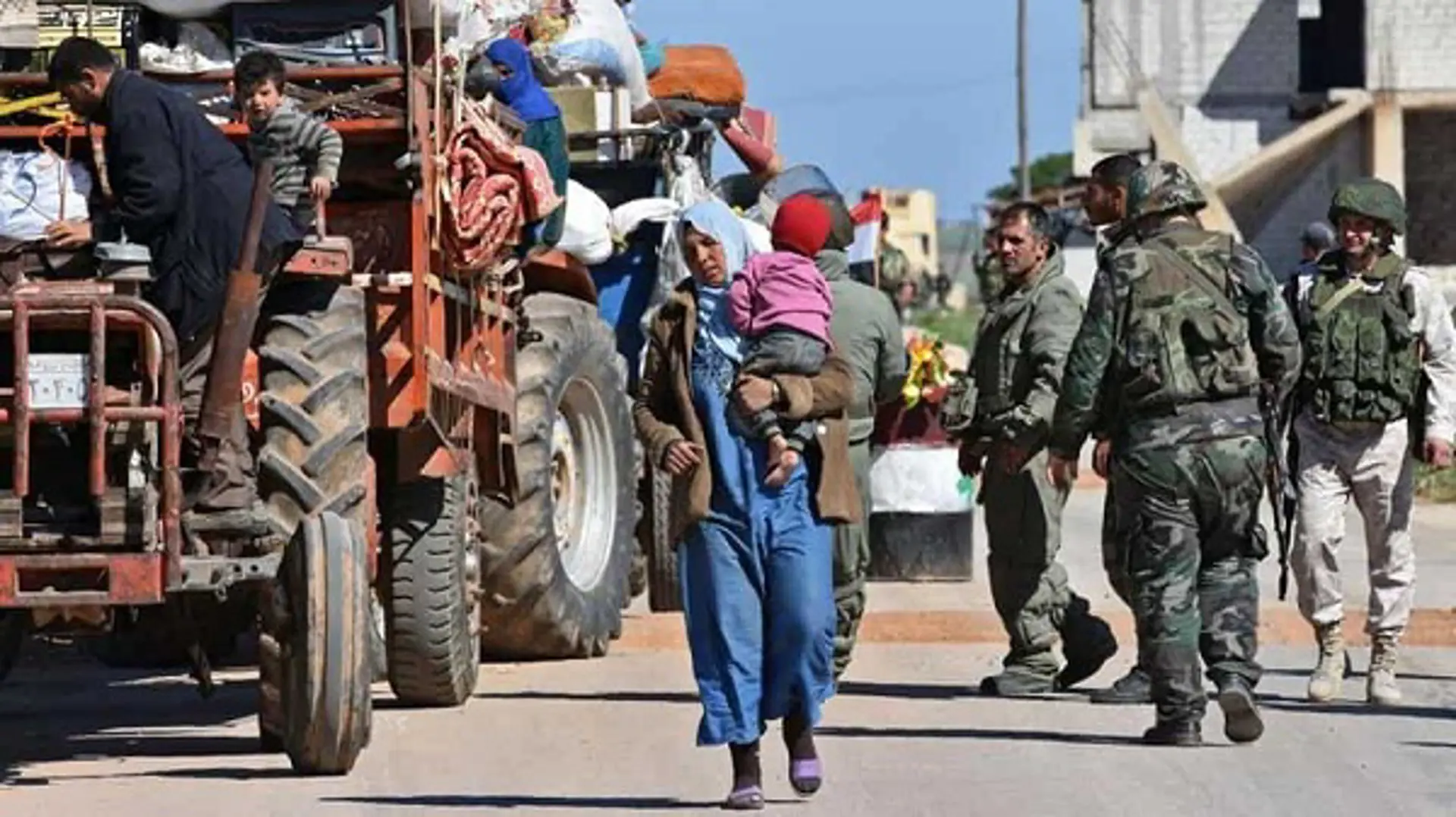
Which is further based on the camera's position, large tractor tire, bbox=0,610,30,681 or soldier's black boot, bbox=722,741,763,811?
large tractor tire, bbox=0,610,30,681

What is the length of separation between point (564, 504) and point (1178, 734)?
4.49 m

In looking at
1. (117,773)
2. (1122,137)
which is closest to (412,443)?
(117,773)

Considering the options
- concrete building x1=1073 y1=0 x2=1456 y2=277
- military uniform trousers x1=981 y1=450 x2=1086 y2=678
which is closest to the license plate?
military uniform trousers x1=981 y1=450 x2=1086 y2=678

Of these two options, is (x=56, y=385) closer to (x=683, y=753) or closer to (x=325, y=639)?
(x=325, y=639)

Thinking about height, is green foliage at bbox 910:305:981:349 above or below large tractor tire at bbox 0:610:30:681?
below

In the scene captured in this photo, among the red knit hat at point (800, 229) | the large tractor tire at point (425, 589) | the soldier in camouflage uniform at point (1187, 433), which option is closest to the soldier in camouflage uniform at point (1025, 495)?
the soldier in camouflage uniform at point (1187, 433)

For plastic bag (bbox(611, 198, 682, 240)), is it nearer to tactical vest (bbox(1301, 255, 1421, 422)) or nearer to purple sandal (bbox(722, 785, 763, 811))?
tactical vest (bbox(1301, 255, 1421, 422))

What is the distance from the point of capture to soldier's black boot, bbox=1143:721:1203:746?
11.9 metres

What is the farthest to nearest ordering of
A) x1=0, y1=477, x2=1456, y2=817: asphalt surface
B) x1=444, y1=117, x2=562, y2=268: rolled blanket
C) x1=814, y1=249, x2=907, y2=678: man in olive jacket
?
x1=814, y1=249, x2=907, y2=678: man in olive jacket → x1=444, y1=117, x2=562, y2=268: rolled blanket → x1=0, y1=477, x2=1456, y2=817: asphalt surface

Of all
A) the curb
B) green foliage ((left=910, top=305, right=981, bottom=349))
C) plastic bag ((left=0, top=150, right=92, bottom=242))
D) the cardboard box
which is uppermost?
the cardboard box

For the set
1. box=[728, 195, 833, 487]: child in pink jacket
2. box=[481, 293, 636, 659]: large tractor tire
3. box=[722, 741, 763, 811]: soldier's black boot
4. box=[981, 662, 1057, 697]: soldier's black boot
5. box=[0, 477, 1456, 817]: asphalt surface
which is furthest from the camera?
box=[481, 293, 636, 659]: large tractor tire

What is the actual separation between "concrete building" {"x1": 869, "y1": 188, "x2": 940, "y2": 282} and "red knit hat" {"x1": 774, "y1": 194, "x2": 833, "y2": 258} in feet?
219

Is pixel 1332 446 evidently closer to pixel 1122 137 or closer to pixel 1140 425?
pixel 1140 425

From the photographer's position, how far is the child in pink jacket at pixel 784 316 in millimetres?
10453
